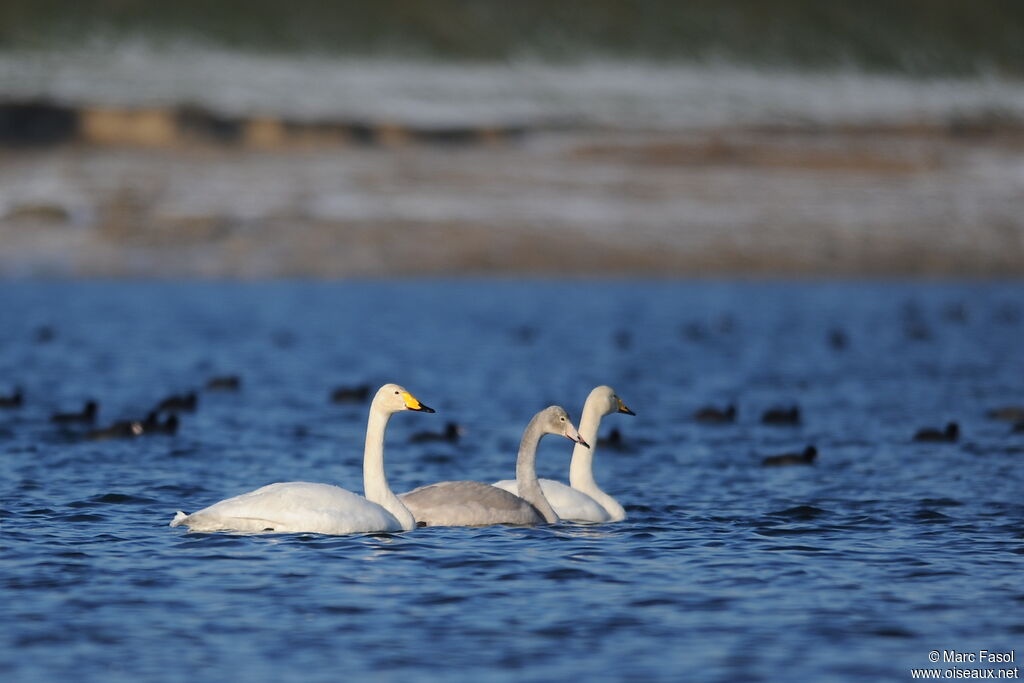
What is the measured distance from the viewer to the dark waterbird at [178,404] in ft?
89.0

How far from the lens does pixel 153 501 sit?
60.7 feet

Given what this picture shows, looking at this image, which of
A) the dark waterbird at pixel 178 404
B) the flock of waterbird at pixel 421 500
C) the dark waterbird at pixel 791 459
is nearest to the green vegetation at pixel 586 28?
the dark waterbird at pixel 178 404

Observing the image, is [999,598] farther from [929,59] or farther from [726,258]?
[929,59]

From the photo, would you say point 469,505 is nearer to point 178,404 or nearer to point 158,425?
point 158,425

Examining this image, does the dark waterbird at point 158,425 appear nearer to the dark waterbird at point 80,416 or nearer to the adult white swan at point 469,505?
the dark waterbird at point 80,416

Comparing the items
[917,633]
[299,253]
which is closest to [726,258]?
[299,253]

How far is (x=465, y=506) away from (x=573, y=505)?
4.17 ft

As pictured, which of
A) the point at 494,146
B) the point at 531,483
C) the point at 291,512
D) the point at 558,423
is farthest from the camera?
the point at 494,146

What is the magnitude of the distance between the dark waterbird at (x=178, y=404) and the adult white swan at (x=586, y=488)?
1032 centimetres

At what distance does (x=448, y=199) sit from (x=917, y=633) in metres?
50.3

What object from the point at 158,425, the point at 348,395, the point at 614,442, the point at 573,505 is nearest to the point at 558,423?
the point at 573,505

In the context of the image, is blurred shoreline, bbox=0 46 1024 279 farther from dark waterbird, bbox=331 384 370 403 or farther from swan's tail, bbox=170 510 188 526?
swan's tail, bbox=170 510 188 526

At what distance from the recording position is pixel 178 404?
27.3 metres

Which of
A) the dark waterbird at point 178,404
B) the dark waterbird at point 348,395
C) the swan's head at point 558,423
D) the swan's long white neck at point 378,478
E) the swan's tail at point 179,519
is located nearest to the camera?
the swan's tail at point 179,519
